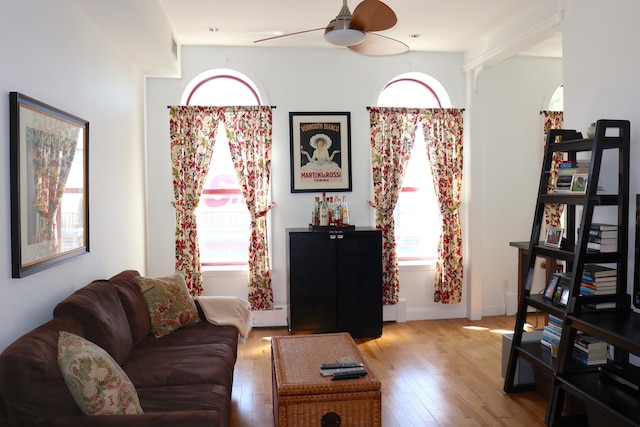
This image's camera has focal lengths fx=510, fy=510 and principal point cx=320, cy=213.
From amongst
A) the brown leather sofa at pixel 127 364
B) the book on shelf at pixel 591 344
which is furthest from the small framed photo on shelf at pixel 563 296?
the brown leather sofa at pixel 127 364

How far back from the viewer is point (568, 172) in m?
3.44

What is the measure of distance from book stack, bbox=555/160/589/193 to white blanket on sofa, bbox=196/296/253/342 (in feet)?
8.23

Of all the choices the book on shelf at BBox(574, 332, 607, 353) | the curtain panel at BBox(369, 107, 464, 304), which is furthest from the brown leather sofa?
the curtain panel at BBox(369, 107, 464, 304)

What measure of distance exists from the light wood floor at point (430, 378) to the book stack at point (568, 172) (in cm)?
151

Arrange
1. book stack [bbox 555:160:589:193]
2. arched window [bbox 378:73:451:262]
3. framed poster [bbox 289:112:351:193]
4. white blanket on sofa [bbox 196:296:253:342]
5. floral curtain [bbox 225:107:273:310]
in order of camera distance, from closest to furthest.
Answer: book stack [bbox 555:160:589:193] < white blanket on sofa [bbox 196:296:253:342] < floral curtain [bbox 225:107:273:310] < framed poster [bbox 289:112:351:193] < arched window [bbox 378:73:451:262]

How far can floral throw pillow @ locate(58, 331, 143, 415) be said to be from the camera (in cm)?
212

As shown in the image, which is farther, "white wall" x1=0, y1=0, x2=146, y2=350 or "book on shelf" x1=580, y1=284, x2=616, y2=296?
"book on shelf" x1=580, y1=284, x2=616, y2=296

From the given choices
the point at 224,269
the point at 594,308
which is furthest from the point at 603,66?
the point at 224,269

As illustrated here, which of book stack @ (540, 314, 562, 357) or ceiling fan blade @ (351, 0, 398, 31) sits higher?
ceiling fan blade @ (351, 0, 398, 31)

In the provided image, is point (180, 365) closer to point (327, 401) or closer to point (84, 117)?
point (327, 401)

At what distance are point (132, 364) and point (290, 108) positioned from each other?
336cm

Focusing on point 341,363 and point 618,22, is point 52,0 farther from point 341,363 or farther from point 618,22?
point 618,22

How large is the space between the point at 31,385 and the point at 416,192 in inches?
183

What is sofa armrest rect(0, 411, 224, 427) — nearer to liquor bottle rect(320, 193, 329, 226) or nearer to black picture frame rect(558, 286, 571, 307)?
black picture frame rect(558, 286, 571, 307)
